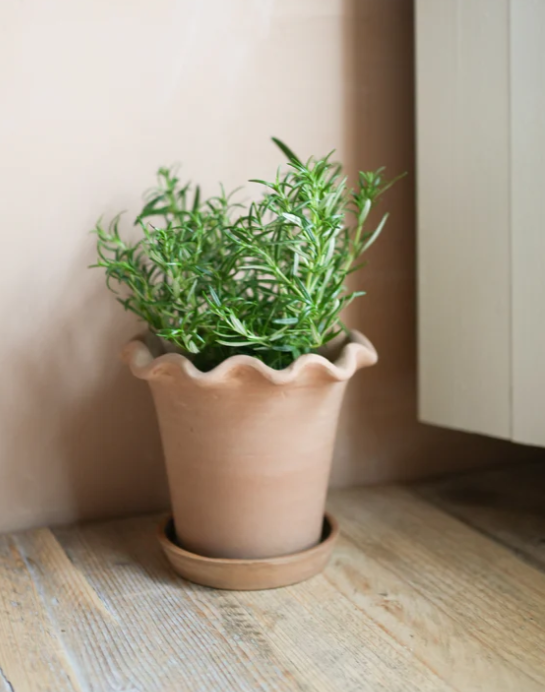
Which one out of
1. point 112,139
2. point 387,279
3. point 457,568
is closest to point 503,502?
point 457,568

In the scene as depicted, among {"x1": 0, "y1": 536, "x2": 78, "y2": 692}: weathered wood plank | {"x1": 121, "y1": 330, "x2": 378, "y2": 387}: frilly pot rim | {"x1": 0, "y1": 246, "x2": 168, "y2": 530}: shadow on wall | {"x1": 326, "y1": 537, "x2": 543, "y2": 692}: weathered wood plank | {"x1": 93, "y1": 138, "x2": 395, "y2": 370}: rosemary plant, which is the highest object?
{"x1": 93, "y1": 138, "x2": 395, "y2": 370}: rosemary plant

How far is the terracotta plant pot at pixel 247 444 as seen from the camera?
73 cm

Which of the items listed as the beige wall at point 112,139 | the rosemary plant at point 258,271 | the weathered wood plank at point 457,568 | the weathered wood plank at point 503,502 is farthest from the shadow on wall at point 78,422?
the weathered wood plank at point 503,502

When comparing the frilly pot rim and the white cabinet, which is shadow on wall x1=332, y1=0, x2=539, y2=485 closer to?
the white cabinet

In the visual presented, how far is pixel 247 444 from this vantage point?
2.46ft

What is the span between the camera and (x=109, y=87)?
90 centimetres

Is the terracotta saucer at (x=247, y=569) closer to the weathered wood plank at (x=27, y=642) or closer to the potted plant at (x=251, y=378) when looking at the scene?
the potted plant at (x=251, y=378)

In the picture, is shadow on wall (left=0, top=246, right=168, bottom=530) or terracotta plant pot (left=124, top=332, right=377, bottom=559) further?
shadow on wall (left=0, top=246, right=168, bottom=530)

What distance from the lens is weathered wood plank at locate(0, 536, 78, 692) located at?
2.01 ft

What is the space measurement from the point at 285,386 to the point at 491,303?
0.30 metres

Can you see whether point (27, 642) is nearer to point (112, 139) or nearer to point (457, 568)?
point (457, 568)

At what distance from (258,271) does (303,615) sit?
0.34 meters

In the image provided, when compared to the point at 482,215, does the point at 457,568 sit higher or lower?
lower

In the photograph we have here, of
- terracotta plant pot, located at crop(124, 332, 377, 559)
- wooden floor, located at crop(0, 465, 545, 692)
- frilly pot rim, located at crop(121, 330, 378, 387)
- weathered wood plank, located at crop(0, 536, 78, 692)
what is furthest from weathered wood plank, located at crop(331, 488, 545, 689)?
weathered wood plank, located at crop(0, 536, 78, 692)
